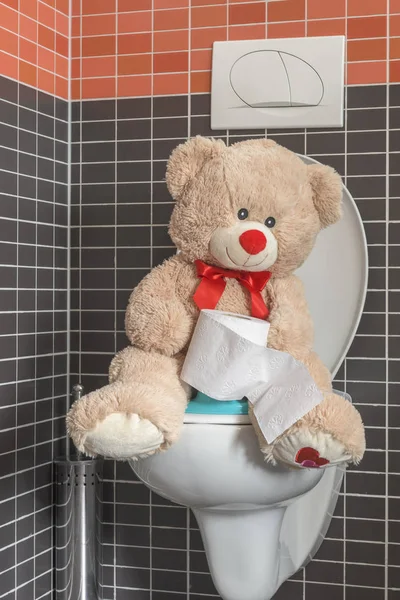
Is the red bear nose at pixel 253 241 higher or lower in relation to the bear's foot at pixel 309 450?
higher

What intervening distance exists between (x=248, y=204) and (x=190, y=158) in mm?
154

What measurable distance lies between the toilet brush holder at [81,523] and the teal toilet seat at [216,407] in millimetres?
543

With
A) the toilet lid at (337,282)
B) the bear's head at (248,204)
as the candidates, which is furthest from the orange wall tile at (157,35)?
the bear's head at (248,204)

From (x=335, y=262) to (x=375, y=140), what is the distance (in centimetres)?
32

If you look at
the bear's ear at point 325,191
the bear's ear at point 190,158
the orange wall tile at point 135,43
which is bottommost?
the bear's ear at point 325,191

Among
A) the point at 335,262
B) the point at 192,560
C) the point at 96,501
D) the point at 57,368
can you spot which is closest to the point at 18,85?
the point at 57,368

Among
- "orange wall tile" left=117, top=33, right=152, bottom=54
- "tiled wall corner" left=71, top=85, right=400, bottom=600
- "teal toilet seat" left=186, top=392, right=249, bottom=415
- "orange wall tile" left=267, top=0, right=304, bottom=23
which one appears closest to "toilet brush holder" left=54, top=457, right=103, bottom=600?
"tiled wall corner" left=71, top=85, right=400, bottom=600

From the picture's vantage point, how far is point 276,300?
1.66 m

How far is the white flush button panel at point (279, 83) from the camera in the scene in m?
1.99

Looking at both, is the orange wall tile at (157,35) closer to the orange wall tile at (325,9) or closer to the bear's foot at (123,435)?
the orange wall tile at (325,9)

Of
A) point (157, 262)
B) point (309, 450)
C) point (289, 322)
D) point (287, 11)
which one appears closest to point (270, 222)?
point (289, 322)

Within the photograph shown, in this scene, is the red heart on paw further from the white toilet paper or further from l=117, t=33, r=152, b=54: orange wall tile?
l=117, t=33, r=152, b=54: orange wall tile

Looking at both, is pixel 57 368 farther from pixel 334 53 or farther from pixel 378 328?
pixel 334 53

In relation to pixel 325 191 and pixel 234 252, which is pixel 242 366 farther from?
pixel 325 191
